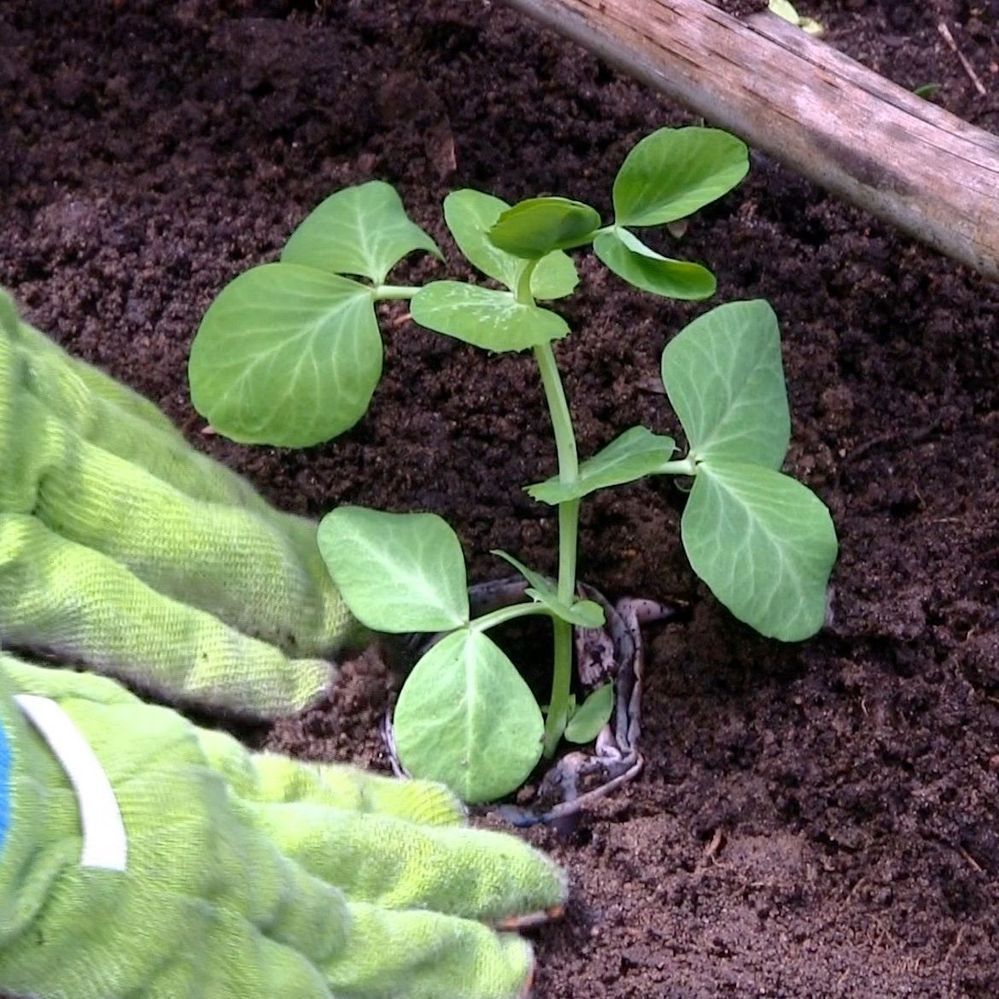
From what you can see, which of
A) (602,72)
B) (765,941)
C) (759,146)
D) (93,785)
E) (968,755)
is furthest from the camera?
(602,72)

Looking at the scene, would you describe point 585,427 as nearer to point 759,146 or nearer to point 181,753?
point 759,146

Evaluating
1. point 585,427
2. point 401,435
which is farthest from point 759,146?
point 401,435

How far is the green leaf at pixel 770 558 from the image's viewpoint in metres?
1.08

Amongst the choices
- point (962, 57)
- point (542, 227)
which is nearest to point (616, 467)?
point (542, 227)

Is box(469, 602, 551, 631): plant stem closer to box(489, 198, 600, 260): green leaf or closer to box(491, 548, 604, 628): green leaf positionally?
box(491, 548, 604, 628): green leaf

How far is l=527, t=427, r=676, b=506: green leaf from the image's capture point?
103cm

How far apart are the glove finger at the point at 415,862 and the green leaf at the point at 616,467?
30 centimetres

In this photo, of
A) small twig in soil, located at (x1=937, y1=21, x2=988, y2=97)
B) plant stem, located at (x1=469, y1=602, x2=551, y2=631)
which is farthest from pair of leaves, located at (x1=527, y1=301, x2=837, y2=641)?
small twig in soil, located at (x1=937, y1=21, x2=988, y2=97)

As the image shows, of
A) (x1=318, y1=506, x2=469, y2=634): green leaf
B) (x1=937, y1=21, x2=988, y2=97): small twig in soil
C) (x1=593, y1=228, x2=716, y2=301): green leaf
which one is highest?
(x1=937, y1=21, x2=988, y2=97): small twig in soil

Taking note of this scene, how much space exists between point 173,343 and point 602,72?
69cm

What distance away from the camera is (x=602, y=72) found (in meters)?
1.61

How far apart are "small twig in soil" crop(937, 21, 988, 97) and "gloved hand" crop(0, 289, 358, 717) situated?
1.14 m

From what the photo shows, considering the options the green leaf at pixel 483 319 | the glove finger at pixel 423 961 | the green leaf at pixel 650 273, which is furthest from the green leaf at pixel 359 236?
the glove finger at pixel 423 961

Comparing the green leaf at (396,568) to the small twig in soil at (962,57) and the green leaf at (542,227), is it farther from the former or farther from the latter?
the small twig in soil at (962,57)
